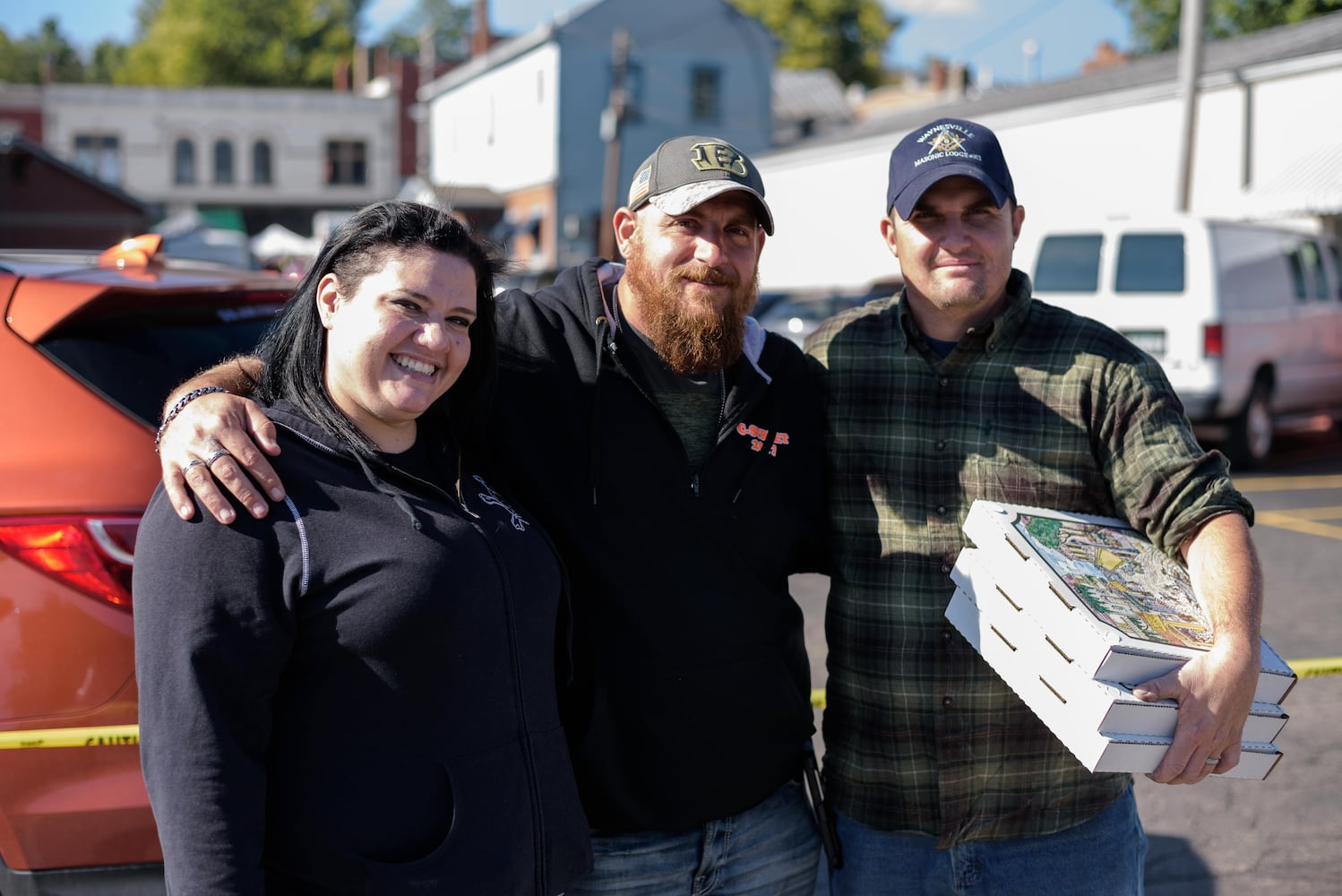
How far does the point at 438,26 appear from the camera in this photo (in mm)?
105875

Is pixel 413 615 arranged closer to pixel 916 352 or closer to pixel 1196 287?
pixel 916 352

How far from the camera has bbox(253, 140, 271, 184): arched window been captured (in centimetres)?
5459

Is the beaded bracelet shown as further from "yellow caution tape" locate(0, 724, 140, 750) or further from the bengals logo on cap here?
the bengals logo on cap

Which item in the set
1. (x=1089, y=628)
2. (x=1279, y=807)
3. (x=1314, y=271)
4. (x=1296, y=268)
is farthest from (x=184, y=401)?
(x=1314, y=271)

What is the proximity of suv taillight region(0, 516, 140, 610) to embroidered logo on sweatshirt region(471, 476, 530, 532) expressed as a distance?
2.90 feet

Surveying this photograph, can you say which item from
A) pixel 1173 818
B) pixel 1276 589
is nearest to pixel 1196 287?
pixel 1276 589

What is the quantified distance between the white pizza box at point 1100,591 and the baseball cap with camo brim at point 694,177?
853mm

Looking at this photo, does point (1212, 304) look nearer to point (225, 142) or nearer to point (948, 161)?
point (948, 161)

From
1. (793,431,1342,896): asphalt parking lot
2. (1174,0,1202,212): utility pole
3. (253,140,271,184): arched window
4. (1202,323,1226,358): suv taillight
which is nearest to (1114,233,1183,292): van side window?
(1202,323,1226,358): suv taillight

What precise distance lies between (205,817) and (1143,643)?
5.27 feet

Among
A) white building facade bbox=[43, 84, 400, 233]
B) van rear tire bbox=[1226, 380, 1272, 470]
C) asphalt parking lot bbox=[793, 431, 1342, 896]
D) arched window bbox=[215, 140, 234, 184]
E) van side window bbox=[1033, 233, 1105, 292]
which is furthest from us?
arched window bbox=[215, 140, 234, 184]

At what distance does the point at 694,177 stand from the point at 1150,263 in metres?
10.1

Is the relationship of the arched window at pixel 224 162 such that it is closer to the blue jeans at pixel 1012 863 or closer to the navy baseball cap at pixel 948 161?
the navy baseball cap at pixel 948 161

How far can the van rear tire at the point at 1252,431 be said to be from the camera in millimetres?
12094
